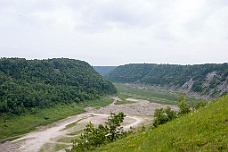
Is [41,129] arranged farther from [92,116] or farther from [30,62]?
[30,62]

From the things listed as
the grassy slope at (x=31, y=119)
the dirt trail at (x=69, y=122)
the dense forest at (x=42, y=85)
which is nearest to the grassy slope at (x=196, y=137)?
the dirt trail at (x=69, y=122)

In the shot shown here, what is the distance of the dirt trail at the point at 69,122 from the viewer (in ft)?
238

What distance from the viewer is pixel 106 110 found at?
127 m

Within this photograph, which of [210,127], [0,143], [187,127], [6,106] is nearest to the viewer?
[210,127]

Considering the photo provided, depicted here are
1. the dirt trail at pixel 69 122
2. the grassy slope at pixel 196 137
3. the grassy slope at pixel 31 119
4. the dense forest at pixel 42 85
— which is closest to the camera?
the grassy slope at pixel 196 137

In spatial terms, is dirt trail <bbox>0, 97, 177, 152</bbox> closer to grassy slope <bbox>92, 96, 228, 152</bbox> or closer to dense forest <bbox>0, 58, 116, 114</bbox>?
dense forest <bbox>0, 58, 116, 114</bbox>

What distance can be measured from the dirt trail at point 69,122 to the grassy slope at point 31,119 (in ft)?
13.3

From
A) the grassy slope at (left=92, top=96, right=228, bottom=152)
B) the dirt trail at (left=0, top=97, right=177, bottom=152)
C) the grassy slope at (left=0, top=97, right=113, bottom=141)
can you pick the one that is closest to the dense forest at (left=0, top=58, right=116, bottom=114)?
the grassy slope at (left=0, top=97, right=113, bottom=141)

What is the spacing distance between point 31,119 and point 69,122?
15168 millimetres

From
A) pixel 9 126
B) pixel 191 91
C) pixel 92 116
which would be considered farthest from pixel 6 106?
pixel 191 91

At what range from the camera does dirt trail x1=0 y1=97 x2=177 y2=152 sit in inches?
2851

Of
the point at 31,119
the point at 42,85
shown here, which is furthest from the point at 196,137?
the point at 42,85

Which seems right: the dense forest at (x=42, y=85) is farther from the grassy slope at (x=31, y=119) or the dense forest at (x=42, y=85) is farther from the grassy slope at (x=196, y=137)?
the grassy slope at (x=196, y=137)

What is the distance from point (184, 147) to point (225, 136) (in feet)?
8.62
